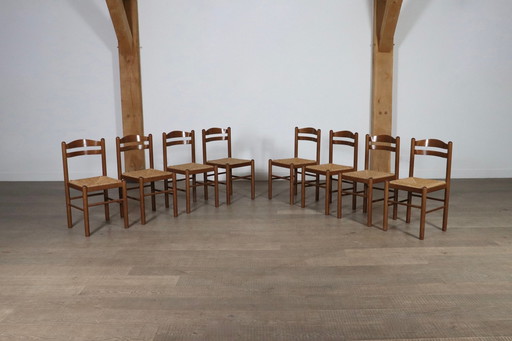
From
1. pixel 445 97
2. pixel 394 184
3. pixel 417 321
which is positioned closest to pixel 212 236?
pixel 394 184

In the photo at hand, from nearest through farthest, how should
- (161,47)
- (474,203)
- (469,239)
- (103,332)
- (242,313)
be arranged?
(103,332), (242,313), (469,239), (474,203), (161,47)

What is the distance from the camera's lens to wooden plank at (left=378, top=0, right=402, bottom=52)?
554 centimetres

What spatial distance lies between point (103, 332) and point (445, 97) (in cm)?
548

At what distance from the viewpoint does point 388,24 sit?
579 cm

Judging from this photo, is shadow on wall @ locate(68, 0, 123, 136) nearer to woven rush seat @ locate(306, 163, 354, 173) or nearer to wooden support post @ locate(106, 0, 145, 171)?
wooden support post @ locate(106, 0, 145, 171)

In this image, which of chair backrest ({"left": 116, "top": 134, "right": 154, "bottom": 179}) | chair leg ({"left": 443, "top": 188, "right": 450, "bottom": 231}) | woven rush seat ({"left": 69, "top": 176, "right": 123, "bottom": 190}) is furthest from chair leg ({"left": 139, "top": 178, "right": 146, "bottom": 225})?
chair leg ({"left": 443, "top": 188, "right": 450, "bottom": 231})

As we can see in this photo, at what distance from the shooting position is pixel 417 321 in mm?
2322

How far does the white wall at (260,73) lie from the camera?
618 cm

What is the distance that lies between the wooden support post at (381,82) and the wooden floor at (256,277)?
183 centimetres

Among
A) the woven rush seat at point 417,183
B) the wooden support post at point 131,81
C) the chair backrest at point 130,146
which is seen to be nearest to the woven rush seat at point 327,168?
the woven rush seat at point 417,183

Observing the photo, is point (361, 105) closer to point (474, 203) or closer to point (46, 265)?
point (474, 203)

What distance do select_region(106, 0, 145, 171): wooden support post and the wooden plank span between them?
10.4 feet

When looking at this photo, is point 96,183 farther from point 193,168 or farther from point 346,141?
point 346,141

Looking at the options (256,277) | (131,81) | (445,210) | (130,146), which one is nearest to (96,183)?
(130,146)
